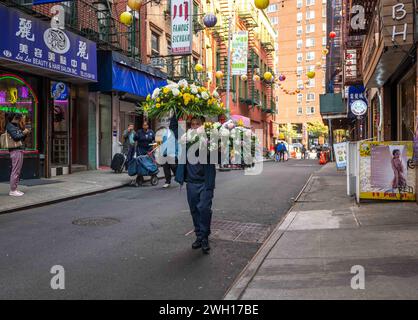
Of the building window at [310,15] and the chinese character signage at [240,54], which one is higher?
the building window at [310,15]

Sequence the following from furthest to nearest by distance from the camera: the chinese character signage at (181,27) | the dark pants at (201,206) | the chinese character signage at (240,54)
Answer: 1. the chinese character signage at (240,54)
2. the chinese character signage at (181,27)
3. the dark pants at (201,206)

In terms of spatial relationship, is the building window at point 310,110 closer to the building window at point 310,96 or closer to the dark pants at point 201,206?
the building window at point 310,96

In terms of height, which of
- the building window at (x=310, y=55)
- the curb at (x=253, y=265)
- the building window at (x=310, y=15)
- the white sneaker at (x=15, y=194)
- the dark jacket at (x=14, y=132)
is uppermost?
A: the building window at (x=310, y=15)

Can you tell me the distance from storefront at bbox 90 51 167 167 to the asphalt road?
322 inches

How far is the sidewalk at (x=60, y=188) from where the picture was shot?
363 inches

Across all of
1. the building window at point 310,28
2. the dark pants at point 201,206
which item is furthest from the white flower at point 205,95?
the building window at point 310,28

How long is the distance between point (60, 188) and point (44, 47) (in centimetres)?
439

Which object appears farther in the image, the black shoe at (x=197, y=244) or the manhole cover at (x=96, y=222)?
the manhole cover at (x=96, y=222)

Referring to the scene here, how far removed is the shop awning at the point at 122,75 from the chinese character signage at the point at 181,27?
1.74 metres

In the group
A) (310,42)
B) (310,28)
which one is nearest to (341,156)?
(310,42)

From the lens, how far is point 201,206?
5754 mm
